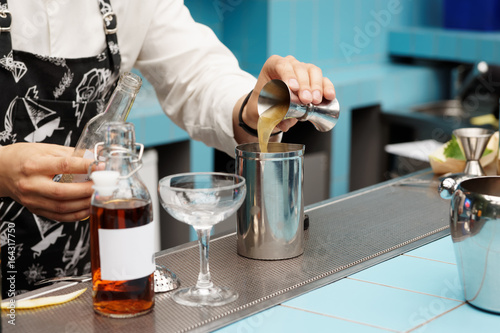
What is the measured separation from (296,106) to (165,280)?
0.39 m

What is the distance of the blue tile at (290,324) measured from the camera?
2.99ft

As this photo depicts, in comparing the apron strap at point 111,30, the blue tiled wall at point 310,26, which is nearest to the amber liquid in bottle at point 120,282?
the apron strap at point 111,30

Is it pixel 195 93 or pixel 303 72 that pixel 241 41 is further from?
pixel 303 72

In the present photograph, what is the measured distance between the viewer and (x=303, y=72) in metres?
1.25

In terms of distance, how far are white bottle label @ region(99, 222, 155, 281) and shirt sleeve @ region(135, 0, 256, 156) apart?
0.70 m

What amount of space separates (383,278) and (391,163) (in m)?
2.39

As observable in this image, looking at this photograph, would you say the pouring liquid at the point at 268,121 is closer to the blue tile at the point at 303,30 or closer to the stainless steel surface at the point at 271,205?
the stainless steel surface at the point at 271,205

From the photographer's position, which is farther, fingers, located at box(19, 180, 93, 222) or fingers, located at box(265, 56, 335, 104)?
fingers, located at box(265, 56, 335, 104)

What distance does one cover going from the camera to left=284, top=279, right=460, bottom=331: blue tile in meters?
0.95

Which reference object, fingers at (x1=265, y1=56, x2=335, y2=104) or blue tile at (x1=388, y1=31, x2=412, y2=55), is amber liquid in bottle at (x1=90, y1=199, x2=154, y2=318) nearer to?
fingers at (x1=265, y1=56, x2=335, y2=104)

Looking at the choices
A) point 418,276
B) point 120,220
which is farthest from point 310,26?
point 120,220

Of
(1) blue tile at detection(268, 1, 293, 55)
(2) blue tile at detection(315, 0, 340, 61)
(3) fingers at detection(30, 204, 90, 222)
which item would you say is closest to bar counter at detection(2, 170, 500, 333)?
(3) fingers at detection(30, 204, 90, 222)

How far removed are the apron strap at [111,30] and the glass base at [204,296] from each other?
0.70 meters

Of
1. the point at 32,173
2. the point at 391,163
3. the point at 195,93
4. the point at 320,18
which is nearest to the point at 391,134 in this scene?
the point at 391,163
